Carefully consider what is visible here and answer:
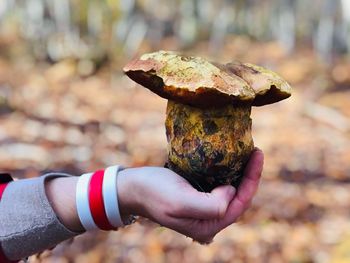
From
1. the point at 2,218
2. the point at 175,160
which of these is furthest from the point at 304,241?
the point at 2,218

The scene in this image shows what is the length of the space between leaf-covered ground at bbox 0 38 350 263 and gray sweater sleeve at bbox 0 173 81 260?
28 cm

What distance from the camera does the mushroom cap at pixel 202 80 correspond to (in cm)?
126

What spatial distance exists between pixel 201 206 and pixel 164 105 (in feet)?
15.2

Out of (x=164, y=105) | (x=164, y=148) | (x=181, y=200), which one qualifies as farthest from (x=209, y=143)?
(x=164, y=105)

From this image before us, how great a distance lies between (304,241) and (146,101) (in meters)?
3.07

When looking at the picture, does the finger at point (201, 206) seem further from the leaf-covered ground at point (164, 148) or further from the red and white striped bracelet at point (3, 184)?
the leaf-covered ground at point (164, 148)

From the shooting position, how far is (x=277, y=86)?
1.37 m

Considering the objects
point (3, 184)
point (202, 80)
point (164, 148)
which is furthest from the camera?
point (164, 148)

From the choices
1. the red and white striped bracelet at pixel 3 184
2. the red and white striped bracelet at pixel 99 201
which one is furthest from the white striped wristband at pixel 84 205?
the red and white striped bracelet at pixel 3 184

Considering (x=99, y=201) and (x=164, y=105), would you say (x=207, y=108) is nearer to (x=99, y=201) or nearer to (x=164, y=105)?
→ (x=99, y=201)

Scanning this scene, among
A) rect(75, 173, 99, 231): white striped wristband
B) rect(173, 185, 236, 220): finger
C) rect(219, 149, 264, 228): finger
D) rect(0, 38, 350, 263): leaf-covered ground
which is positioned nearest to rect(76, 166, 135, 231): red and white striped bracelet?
rect(75, 173, 99, 231): white striped wristband

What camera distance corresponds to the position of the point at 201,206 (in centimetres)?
126

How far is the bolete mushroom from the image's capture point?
129cm

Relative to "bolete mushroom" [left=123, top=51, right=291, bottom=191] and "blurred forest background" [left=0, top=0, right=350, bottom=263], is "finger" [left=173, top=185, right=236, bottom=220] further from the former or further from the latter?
"blurred forest background" [left=0, top=0, right=350, bottom=263]
